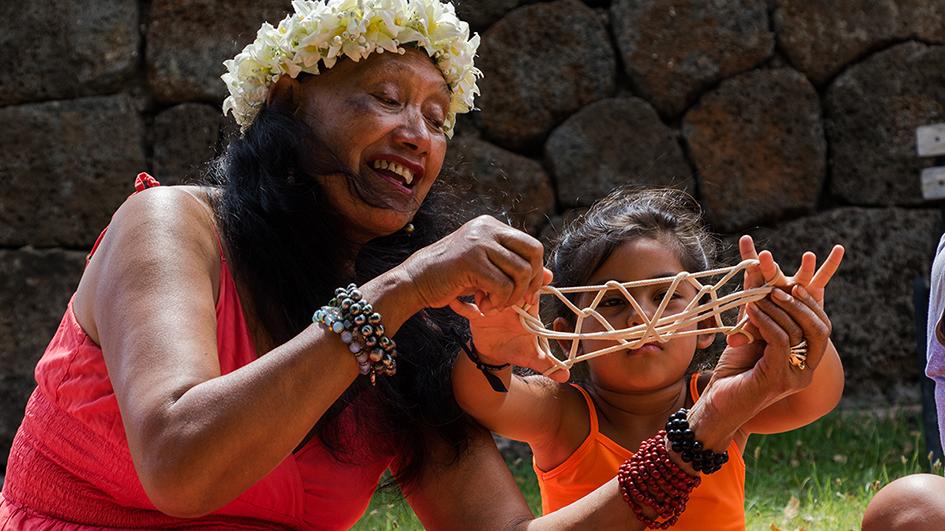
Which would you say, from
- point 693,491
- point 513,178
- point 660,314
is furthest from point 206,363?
point 513,178

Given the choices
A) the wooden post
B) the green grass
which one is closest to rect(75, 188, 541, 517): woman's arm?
the green grass

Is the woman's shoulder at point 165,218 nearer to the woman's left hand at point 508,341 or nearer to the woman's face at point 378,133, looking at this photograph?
the woman's face at point 378,133

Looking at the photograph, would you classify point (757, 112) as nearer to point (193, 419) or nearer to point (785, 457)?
point (785, 457)

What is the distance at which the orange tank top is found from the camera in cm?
259

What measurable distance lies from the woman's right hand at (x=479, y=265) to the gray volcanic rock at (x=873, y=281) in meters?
3.48

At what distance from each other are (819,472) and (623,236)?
75.9 inches

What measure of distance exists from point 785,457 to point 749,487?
532mm

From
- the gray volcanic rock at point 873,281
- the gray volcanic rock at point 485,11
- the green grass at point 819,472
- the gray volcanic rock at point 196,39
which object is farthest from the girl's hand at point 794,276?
the gray volcanic rock at point 196,39

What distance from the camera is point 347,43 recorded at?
2.38 metres

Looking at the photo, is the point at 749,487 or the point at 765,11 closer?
the point at 749,487

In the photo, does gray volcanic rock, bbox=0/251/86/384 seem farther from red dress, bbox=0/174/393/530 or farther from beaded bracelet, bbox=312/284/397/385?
beaded bracelet, bbox=312/284/397/385

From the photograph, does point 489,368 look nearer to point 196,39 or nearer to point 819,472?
point 819,472

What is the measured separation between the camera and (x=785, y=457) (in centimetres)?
450

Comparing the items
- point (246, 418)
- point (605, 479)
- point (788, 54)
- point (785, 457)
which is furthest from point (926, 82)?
point (246, 418)
